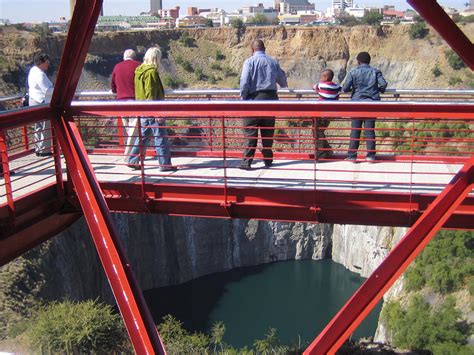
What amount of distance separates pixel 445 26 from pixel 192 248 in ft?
98.6

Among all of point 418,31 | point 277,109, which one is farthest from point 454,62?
point 277,109

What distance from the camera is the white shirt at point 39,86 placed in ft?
29.2

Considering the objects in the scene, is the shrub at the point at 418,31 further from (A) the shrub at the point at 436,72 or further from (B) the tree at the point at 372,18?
(B) the tree at the point at 372,18

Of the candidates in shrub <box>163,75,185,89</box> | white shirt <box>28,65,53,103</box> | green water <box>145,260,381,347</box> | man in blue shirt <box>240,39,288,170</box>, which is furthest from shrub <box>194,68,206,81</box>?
man in blue shirt <box>240,39,288,170</box>

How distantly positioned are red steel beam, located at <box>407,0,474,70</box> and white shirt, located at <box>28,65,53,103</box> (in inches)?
227

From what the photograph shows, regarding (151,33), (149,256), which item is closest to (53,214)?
(149,256)

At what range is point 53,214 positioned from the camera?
22.9 feet

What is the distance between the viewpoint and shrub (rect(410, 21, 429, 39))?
234 feet

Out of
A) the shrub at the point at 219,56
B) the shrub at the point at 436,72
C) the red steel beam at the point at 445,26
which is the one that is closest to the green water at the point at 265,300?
the red steel beam at the point at 445,26

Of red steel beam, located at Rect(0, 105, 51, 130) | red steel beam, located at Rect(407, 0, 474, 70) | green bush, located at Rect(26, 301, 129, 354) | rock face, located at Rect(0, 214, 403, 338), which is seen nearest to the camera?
red steel beam, located at Rect(407, 0, 474, 70)

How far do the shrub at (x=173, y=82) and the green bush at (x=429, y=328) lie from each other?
41788 mm

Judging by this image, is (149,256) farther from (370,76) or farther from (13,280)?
(370,76)

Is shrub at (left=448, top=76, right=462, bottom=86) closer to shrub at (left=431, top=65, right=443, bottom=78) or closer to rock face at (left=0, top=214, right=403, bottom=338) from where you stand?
shrub at (left=431, top=65, right=443, bottom=78)

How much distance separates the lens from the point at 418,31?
71500mm
